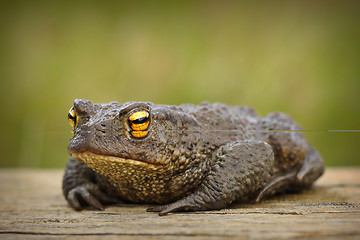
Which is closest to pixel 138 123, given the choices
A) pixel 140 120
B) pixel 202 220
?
pixel 140 120

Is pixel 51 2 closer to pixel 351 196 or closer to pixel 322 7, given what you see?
pixel 322 7

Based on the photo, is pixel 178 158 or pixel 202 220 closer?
pixel 202 220

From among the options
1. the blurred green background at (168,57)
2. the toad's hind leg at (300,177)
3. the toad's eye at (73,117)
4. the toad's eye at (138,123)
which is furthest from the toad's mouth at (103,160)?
the blurred green background at (168,57)

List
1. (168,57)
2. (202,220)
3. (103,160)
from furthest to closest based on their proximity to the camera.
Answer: (168,57)
(103,160)
(202,220)

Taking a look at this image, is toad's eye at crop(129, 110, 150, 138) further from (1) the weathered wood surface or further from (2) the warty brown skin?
(1) the weathered wood surface

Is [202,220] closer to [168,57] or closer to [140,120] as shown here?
[140,120]

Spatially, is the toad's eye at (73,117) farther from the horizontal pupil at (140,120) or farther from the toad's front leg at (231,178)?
the toad's front leg at (231,178)

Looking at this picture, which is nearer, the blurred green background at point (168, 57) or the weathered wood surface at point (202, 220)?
the weathered wood surface at point (202, 220)
